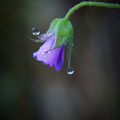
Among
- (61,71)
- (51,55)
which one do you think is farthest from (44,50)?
(61,71)

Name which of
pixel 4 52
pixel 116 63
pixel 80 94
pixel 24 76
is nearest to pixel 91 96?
pixel 80 94

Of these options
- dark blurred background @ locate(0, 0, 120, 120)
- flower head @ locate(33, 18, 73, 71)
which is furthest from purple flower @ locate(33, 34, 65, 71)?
dark blurred background @ locate(0, 0, 120, 120)

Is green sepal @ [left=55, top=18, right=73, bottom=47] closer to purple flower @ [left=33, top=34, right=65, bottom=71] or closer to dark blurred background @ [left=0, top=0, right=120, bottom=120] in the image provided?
purple flower @ [left=33, top=34, right=65, bottom=71]

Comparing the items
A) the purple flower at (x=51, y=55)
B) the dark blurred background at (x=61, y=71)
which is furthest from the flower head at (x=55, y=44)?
the dark blurred background at (x=61, y=71)

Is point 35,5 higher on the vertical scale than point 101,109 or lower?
higher

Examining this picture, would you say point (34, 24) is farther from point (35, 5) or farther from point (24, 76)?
point (24, 76)

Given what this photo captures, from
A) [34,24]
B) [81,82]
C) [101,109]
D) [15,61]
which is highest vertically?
[34,24]

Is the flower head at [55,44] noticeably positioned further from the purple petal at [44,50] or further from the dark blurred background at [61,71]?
the dark blurred background at [61,71]
